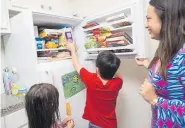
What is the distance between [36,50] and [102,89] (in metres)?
0.61

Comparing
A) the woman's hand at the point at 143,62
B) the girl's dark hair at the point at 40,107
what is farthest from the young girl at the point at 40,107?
the woman's hand at the point at 143,62

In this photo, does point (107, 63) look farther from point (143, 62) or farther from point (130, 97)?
point (130, 97)

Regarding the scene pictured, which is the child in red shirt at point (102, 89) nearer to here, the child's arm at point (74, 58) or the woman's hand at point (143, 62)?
the child's arm at point (74, 58)

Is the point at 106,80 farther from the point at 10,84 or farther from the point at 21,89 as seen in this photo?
the point at 10,84

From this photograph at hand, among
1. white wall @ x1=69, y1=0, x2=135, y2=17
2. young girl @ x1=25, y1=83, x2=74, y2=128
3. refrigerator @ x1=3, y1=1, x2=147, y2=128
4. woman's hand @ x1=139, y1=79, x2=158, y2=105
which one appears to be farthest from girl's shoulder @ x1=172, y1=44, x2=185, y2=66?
white wall @ x1=69, y1=0, x2=135, y2=17

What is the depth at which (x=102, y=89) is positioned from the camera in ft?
4.86

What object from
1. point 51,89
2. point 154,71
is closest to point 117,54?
point 154,71

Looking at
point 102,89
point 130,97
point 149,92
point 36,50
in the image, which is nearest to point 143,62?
point 102,89

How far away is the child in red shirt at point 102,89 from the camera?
145cm

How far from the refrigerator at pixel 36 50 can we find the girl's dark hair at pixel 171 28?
446 mm

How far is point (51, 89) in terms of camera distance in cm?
99

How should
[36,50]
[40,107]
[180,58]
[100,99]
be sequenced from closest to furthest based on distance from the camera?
[180,58] < [40,107] < [36,50] < [100,99]

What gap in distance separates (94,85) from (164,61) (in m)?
0.74

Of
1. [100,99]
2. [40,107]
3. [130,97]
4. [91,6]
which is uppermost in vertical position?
[91,6]
